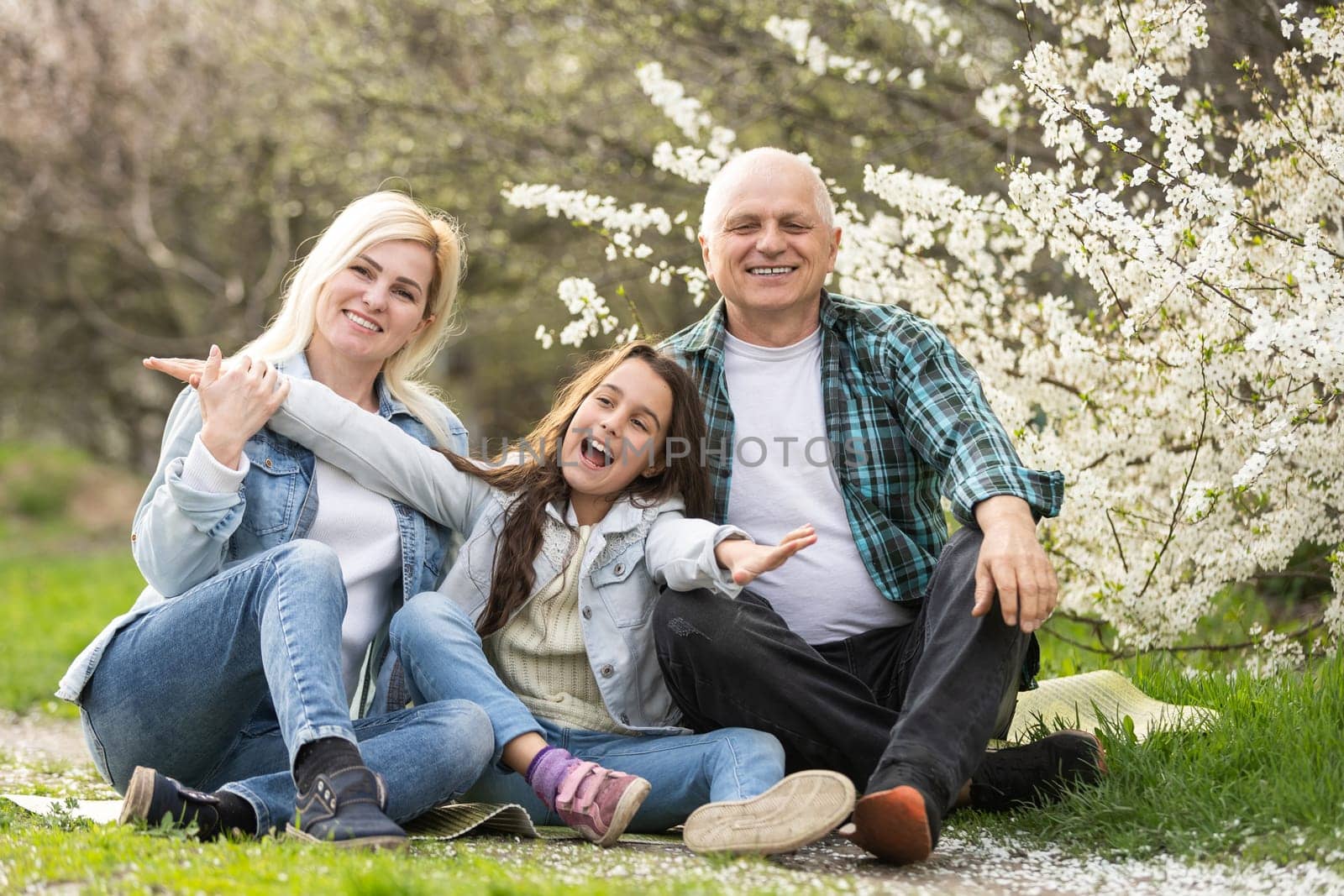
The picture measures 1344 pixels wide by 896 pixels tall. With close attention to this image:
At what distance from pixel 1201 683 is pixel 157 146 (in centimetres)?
1010

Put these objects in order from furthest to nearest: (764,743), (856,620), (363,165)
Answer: (363,165), (856,620), (764,743)

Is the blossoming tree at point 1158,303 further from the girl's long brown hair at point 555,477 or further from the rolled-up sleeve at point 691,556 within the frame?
the rolled-up sleeve at point 691,556

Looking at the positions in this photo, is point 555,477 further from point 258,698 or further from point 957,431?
point 957,431

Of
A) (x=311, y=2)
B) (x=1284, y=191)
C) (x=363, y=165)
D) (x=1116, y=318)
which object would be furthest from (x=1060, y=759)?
(x=311, y=2)

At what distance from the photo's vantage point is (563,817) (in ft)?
8.77

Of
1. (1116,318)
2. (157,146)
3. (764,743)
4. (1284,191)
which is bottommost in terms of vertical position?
(764,743)

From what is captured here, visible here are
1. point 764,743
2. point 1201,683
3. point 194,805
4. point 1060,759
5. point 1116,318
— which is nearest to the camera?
point 194,805

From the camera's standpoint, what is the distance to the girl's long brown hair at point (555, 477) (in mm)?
3041

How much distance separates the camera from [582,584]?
302cm

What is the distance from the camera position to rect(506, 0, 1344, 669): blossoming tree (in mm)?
3215

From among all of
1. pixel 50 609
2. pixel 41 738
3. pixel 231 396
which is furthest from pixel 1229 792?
pixel 50 609

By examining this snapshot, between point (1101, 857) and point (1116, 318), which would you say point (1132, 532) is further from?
point (1101, 857)

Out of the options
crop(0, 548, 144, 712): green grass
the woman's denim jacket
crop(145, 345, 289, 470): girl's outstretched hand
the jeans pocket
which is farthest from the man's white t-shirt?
crop(0, 548, 144, 712): green grass

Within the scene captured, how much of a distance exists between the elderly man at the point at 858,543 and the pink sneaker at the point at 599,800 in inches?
12.2
